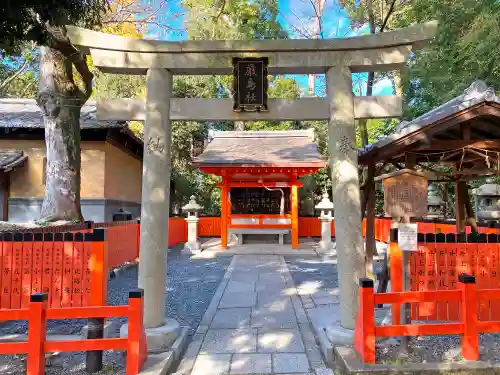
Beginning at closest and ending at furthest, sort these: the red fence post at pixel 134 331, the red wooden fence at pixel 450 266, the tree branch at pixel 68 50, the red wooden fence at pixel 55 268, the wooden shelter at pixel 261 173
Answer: the red fence post at pixel 134 331 < the red wooden fence at pixel 55 268 < the red wooden fence at pixel 450 266 < the tree branch at pixel 68 50 < the wooden shelter at pixel 261 173

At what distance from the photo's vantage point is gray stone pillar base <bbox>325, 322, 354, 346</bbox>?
4.30 meters

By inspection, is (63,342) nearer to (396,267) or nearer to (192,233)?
(396,267)

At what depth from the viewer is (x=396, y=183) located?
436 cm

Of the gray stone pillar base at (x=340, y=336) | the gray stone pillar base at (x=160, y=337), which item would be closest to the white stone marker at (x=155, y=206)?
the gray stone pillar base at (x=160, y=337)

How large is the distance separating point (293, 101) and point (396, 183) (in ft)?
5.70

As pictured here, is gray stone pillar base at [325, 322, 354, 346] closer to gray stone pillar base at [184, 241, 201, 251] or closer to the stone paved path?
the stone paved path

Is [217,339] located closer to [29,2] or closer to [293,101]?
[293,101]

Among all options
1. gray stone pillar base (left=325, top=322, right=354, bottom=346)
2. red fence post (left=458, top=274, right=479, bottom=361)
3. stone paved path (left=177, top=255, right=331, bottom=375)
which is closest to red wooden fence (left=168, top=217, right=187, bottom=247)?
stone paved path (left=177, top=255, right=331, bottom=375)

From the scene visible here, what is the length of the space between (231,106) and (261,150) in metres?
11.0

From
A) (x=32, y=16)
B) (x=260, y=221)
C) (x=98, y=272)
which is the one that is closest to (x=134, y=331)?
(x=98, y=272)

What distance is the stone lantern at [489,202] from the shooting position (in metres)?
9.49

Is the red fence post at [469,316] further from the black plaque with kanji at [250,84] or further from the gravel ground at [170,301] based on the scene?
the gravel ground at [170,301]

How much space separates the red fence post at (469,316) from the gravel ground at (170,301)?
3.68 meters

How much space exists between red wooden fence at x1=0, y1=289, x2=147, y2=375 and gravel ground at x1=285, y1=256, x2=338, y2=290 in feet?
17.4
